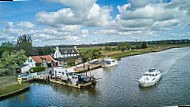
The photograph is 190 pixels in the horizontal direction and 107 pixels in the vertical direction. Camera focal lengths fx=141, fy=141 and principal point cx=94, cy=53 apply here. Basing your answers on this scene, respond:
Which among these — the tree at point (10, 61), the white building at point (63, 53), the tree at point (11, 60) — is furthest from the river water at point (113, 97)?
the white building at point (63, 53)

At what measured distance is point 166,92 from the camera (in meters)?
16.3

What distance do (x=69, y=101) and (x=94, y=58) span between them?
31.1 m

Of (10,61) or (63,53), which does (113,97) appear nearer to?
(10,61)

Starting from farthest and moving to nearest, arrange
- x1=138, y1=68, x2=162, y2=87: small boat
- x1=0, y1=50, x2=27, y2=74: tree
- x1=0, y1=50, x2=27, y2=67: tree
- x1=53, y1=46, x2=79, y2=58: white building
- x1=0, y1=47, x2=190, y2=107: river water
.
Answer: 1. x1=53, y1=46, x2=79, y2=58: white building
2. x1=0, y1=50, x2=27, y2=67: tree
3. x1=0, y1=50, x2=27, y2=74: tree
4. x1=138, y1=68, x2=162, y2=87: small boat
5. x1=0, y1=47, x2=190, y2=107: river water

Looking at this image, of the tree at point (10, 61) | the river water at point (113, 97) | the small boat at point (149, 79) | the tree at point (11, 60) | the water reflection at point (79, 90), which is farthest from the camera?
the tree at point (11, 60)

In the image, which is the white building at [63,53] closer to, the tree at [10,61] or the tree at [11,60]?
the tree at [10,61]

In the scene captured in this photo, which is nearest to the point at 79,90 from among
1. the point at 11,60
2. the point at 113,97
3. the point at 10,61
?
the point at 113,97

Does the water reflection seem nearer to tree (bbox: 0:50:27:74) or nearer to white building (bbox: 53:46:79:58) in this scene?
tree (bbox: 0:50:27:74)

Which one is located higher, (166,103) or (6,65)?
(6,65)

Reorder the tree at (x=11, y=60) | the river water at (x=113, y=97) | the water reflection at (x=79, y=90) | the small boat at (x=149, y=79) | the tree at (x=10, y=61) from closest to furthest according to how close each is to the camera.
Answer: the river water at (x=113, y=97) < the water reflection at (x=79, y=90) < the small boat at (x=149, y=79) < the tree at (x=10, y=61) < the tree at (x=11, y=60)

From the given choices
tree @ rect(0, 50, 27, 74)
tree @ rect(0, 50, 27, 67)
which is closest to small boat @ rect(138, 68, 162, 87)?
tree @ rect(0, 50, 27, 74)

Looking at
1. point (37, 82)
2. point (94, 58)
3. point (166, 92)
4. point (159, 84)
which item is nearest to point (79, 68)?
point (37, 82)

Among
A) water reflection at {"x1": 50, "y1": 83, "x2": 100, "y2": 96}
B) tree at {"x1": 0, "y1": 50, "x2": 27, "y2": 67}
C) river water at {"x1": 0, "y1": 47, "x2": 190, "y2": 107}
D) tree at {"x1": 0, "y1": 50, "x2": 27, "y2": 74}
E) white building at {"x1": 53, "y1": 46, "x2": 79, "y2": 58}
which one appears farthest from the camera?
white building at {"x1": 53, "y1": 46, "x2": 79, "y2": 58}

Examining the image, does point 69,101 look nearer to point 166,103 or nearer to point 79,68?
point 166,103
